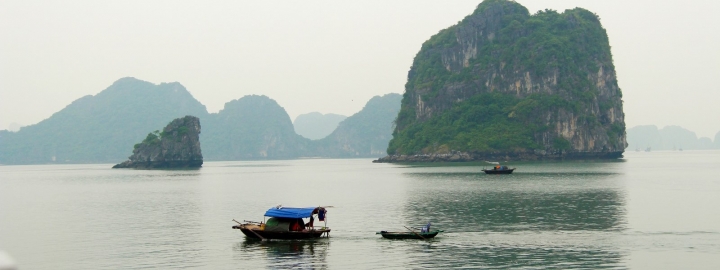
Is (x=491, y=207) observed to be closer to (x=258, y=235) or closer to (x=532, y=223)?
(x=532, y=223)

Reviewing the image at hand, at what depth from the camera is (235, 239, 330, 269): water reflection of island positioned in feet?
106

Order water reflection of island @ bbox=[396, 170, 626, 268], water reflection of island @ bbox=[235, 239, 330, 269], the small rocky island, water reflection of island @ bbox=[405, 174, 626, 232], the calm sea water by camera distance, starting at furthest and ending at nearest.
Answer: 1. the small rocky island
2. water reflection of island @ bbox=[405, 174, 626, 232]
3. the calm sea water
4. water reflection of island @ bbox=[235, 239, 330, 269]
5. water reflection of island @ bbox=[396, 170, 626, 268]

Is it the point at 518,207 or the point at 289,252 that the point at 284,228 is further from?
the point at 518,207

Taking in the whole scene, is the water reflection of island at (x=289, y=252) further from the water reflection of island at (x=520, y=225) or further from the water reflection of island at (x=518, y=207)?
the water reflection of island at (x=518, y=207)

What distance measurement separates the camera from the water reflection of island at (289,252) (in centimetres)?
3219

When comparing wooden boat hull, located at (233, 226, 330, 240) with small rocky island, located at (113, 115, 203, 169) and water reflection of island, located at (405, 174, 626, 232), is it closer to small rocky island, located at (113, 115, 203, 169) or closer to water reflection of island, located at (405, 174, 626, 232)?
water reflection of island, located at (405, 174, 626, 232)

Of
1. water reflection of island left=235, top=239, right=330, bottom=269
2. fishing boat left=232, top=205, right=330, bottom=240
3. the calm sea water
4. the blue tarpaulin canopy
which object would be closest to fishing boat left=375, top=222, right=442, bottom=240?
the calm sea water

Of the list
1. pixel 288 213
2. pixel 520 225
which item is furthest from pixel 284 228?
pixel 520 225

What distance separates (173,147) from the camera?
619 feet

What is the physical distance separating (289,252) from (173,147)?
Result: 160045 millimetres

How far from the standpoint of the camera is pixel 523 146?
19150 cm

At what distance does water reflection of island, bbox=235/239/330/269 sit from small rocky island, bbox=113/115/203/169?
153893mm

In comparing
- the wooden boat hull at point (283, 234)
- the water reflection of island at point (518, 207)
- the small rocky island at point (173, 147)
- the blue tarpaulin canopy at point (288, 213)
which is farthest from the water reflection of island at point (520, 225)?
the small rocky island at point (173, 147)

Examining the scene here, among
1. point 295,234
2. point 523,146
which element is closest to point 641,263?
point 295,234
